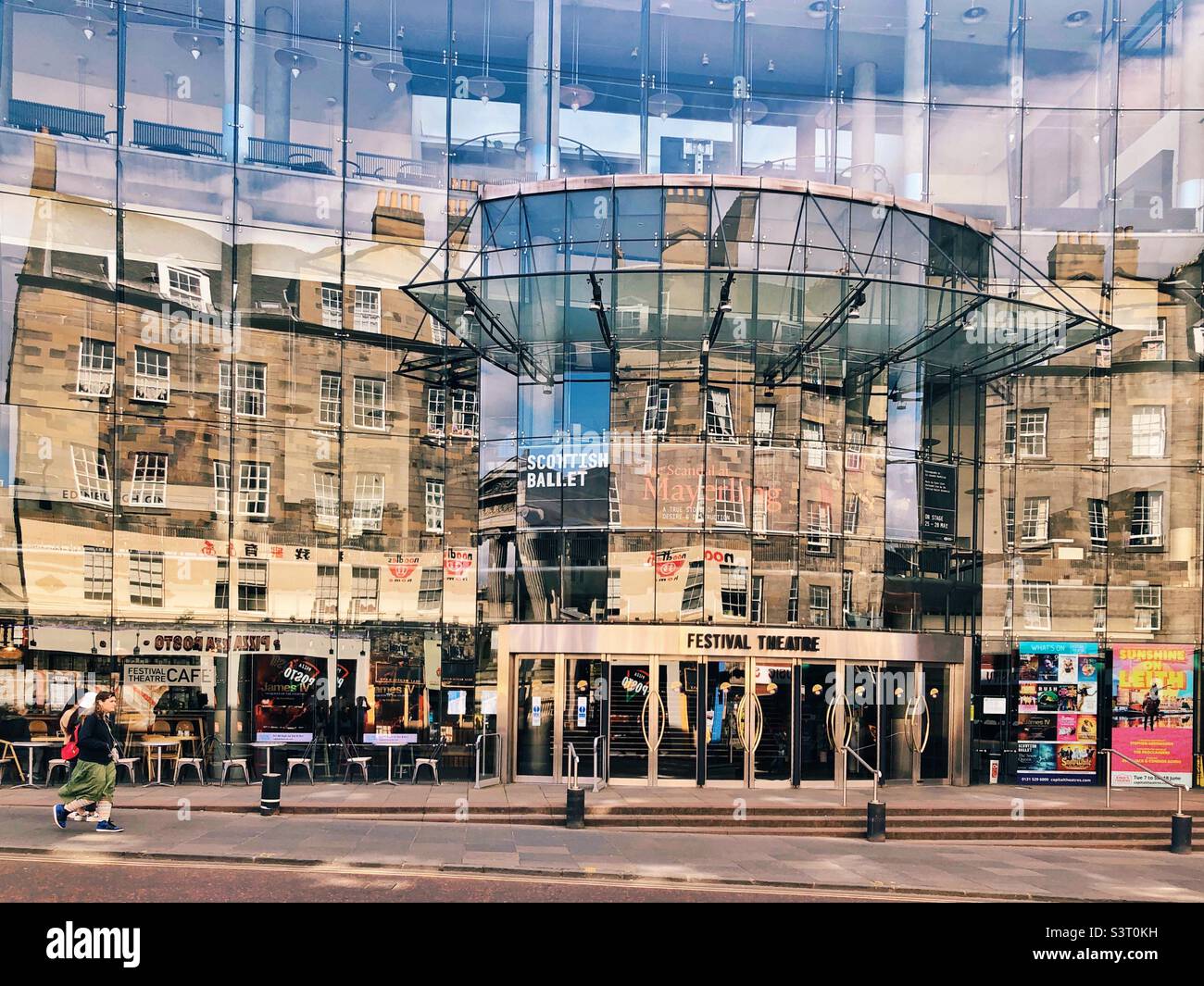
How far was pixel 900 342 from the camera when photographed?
2238cm

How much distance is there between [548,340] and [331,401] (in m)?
4.63

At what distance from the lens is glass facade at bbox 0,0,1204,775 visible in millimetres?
21109

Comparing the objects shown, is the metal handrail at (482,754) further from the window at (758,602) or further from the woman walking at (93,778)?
the woman walking at (93,778)

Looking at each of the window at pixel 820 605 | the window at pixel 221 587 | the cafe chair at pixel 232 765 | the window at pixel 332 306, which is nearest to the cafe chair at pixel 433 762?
the cafe chair at pixel 232 765

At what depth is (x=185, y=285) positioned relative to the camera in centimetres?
2161

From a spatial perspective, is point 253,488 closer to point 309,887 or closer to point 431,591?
point 431,591

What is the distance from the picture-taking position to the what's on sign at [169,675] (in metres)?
21.0

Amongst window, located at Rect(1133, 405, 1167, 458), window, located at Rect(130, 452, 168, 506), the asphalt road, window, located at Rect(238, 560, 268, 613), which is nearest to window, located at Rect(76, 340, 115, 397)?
window, located at Rect(130, 452, 168, 506)

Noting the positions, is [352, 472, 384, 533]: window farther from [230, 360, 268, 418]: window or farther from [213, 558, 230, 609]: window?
[213, 558, 230, 609]: window

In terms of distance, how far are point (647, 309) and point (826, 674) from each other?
8.09 metres

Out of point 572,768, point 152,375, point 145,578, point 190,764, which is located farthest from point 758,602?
point 152,375

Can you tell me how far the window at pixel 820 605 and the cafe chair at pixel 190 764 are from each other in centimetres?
1209

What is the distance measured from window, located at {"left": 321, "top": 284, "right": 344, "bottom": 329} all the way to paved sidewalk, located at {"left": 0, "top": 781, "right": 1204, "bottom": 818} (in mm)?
9173

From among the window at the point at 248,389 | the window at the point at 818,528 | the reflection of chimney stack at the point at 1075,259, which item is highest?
the reflection of chimney stack at the point at 1075,259
